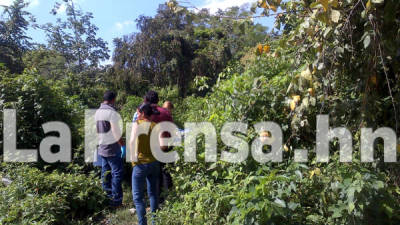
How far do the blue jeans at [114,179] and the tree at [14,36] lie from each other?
11239 millimetres

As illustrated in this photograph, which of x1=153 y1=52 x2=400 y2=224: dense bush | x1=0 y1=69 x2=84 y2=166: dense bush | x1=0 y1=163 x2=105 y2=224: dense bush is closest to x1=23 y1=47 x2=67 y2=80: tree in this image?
x1=0 y1=69 x2=84 y2=166: dense bush

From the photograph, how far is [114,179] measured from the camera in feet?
13.7

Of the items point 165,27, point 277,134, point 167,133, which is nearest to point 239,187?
point 277,134

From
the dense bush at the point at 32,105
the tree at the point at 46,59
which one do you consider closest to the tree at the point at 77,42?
the tree at the point at 46,59

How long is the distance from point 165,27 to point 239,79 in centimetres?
1003

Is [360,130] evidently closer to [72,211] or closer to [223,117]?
[223,117]

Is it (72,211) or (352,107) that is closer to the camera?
(352,107)

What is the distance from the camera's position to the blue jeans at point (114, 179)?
4164mm

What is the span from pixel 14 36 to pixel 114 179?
13496mm

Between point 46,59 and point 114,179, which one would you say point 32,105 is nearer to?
point 114,179

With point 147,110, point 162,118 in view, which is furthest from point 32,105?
point 147,110

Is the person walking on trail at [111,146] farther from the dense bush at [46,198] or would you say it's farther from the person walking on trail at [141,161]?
the person walking on trail at [141,161]

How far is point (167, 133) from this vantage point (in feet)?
11.9

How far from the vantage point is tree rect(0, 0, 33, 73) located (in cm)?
1359
